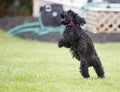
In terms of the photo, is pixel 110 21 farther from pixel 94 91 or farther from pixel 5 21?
pixel 94 91

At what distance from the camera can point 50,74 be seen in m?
11.3

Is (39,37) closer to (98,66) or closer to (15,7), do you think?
(15,7)

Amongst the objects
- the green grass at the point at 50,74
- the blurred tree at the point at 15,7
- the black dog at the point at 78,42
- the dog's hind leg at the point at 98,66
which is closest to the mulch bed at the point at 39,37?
the blurred tree at the point at 15,7

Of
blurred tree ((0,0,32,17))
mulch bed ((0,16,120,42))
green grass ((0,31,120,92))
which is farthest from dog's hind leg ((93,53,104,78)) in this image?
blurred tree ((0,0,32,17))

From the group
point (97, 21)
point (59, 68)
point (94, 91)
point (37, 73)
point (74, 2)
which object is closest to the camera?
point (94, 91)

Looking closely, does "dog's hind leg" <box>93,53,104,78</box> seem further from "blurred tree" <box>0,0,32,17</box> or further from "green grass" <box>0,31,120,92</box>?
"blurred tree" <box>0,0,32,17</box>

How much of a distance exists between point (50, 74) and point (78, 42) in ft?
4.48

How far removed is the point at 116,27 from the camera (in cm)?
2147

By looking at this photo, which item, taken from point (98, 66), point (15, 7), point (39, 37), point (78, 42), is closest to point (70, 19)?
point (78, 42)

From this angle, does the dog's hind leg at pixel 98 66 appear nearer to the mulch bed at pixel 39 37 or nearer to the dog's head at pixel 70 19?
the dog's head at pixel 70 19

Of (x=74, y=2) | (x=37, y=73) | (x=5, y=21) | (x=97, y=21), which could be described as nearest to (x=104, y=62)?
(x=37, y=73)

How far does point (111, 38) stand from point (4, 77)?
11.4 meters

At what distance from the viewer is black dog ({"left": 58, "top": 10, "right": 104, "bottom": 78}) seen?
10227 mm

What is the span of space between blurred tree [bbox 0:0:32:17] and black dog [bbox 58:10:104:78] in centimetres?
1845
